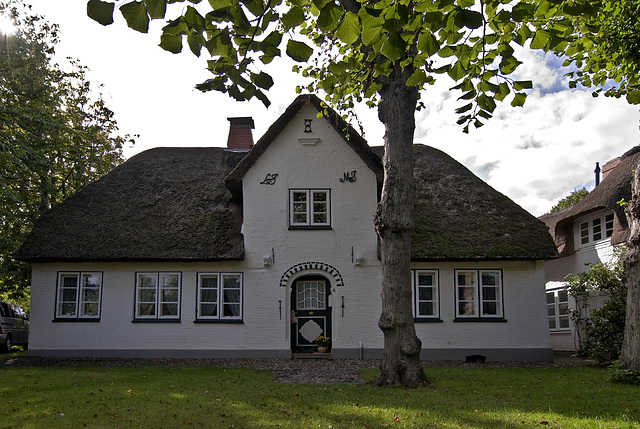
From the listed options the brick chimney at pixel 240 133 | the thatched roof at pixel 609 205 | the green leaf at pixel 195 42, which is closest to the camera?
the green leaf at pixel 195 42

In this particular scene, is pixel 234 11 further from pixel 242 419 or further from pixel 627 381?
pixel 627 381

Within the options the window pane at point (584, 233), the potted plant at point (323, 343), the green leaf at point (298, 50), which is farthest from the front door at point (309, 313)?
the green leaf at point (298, 50)

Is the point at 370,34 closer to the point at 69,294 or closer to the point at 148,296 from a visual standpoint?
the point at 148,296

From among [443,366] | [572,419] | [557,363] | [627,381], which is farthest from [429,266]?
[572,419]

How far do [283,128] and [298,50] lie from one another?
46.3 feet

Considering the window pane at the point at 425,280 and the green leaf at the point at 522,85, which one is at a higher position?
the green leaf at the point at 522,85

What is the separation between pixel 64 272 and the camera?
18125 mm

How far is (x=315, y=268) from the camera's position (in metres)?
17.9

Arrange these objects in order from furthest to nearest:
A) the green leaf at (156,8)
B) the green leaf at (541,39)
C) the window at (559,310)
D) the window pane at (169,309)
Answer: the window at (559,310), the window pane at (169,309), the green leaf at (541,39), the green leaf at (156,8)

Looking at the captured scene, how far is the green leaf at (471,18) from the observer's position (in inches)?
163

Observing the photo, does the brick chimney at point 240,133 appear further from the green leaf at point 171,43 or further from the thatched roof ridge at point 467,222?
the green leaf at point 171,43

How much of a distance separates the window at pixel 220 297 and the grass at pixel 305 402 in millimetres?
4624

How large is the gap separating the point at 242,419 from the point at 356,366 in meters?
7.80

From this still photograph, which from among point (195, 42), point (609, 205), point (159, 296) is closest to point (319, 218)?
point (159, 296)
